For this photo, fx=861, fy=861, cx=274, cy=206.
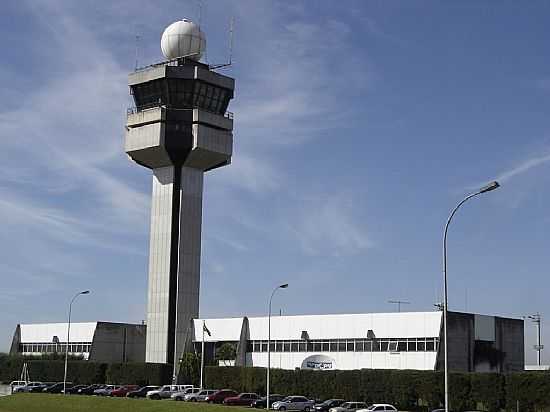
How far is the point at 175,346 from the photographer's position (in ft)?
315

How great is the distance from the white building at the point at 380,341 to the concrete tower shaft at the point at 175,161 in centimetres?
903

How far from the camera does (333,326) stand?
83312 millimetres

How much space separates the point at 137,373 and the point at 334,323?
2408cm

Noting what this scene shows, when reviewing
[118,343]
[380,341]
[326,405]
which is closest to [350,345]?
[380,341]

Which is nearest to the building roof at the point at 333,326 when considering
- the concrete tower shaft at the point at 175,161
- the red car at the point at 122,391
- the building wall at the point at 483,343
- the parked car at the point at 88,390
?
the building wall at the point at 483,343

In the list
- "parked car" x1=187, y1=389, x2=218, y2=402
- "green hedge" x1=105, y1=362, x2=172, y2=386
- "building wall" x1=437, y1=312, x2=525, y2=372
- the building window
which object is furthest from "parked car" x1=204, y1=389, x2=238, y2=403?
"building wall" x1=437, y1=312, x2=525, y2=372

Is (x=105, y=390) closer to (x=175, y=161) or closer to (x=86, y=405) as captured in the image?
(x=86, y=405)

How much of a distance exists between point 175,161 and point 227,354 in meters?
23.6

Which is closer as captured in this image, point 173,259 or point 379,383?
point 379,383

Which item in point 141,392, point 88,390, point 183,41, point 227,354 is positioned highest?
point 183,41

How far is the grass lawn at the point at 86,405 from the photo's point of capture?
6374cm

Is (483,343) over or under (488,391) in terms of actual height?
over

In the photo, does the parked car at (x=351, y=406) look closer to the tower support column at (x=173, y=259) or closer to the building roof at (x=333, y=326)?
the building roof at (x=333, y=326)

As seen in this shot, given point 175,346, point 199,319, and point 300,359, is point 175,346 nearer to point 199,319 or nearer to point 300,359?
point 199,319
